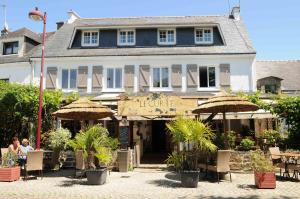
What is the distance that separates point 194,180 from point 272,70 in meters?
21.0

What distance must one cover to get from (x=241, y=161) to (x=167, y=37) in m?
13.4

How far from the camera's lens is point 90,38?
978 inches

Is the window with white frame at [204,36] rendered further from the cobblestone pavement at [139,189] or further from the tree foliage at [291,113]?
the cobblestone pavement at [139,189]

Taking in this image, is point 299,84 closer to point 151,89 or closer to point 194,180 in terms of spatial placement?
point 151,89

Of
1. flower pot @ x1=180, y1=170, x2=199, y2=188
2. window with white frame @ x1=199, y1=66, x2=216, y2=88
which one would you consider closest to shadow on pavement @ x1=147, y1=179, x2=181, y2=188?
flower pot @ x1=180, y1=170, x2=199, y2=188

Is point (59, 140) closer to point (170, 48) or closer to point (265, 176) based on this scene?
point (265, 176)

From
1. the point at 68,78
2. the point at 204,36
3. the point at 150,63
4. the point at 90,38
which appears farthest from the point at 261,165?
the point at 90,38

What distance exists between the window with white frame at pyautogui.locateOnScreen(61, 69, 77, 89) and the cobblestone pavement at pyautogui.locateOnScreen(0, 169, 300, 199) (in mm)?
12052

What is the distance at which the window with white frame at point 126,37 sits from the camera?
963 inches

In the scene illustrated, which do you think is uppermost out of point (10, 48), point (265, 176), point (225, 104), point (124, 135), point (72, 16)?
point (72, 16)

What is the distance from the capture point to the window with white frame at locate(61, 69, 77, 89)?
23.2m

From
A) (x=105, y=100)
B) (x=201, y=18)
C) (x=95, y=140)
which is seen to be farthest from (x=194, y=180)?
(x=201, y=18)

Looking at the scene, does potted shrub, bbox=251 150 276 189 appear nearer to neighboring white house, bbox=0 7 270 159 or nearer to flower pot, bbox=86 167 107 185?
flower pot, bbox=86 167 107 185

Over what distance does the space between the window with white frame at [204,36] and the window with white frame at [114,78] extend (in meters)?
6.14
